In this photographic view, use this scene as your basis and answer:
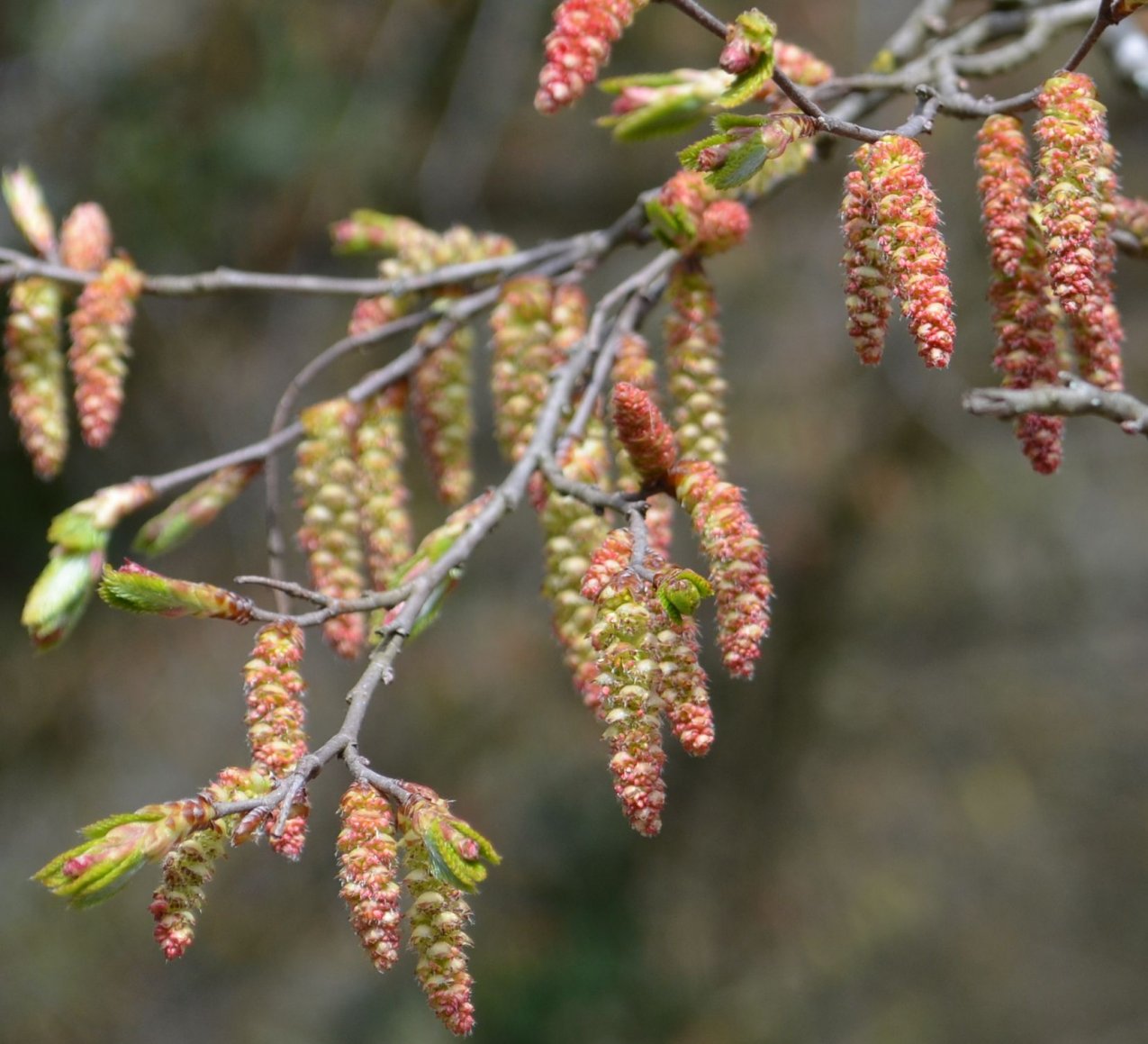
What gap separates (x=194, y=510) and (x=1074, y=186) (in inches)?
30.0

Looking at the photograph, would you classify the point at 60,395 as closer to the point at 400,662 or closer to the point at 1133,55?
the point at 1133,55

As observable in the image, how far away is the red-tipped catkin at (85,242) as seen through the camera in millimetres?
1070

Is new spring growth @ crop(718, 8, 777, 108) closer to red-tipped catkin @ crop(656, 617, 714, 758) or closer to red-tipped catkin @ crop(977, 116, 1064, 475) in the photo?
red-tipped catkin @ crop(977, 116, 1064, 475)

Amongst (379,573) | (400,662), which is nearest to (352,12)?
(400,662)

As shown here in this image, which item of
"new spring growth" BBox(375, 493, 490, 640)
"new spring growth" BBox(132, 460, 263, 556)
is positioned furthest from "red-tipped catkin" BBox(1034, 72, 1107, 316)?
"new spring growth" BBox(132, 460, 263, 556)

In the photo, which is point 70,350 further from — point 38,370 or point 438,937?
point 438,937

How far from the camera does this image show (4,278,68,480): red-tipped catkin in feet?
3.27

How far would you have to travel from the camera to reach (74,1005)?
3.04 metres

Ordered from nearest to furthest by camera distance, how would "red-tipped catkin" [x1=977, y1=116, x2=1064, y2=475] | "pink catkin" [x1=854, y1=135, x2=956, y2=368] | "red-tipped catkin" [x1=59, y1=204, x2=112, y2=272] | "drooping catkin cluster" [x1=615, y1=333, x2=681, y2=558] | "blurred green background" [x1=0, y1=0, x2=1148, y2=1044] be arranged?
"pink catkin" [x1=854, y1=135, x2=956, y2=368] < "red-tipped catkin" [x1=977, y1=116, x2=1064, y2=475] < "drooping catkin cluster" [x1=615, y1=333, x2=681, y2=558] < "red-tipped catkin" [x1=59, y1=204, x2=112, y2=272] < "blurred green background" [x1=0, y1=0, x2=1148, y2=1044]

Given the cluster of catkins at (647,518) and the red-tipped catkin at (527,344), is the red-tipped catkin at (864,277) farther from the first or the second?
the red-tipped catkin at (527,344)

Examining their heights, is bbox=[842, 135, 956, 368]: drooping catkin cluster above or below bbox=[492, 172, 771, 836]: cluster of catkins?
above

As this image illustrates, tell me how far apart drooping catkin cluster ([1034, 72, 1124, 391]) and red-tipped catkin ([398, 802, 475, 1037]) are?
18.4 inches

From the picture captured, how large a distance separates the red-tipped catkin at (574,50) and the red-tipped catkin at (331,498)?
433 millimetres

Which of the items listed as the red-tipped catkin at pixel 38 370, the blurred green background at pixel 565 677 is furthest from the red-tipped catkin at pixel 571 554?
the blurred green background at pixel 565 677
